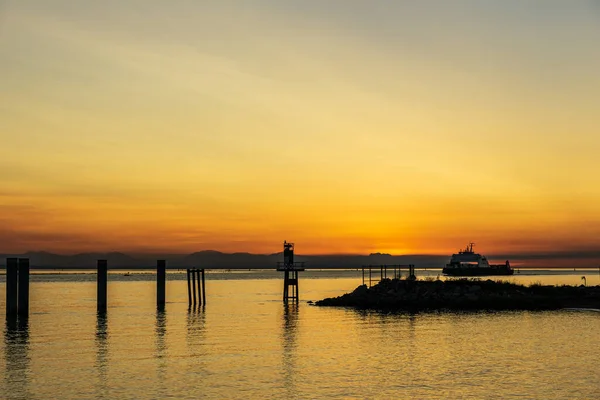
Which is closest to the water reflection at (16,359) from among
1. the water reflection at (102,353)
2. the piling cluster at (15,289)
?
the water reflection at (102,353)

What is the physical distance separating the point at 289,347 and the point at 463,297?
3602cm

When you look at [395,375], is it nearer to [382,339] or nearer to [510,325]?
[382,339]

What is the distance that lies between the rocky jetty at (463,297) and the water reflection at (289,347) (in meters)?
9.50

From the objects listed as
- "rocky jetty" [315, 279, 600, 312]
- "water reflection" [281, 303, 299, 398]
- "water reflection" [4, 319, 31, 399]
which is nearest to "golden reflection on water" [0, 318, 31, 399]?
"water reflection" [4, 319, 31, 399]

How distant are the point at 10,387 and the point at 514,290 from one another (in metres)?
59.5

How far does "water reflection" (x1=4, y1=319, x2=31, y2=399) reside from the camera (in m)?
27.9

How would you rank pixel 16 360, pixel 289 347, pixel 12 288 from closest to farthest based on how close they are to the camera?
1. pixel 16 360
2. pixel 289 347
3. pixel 12 288

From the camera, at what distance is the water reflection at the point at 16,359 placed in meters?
27.9

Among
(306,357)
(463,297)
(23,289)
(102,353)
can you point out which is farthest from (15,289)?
(463,297)

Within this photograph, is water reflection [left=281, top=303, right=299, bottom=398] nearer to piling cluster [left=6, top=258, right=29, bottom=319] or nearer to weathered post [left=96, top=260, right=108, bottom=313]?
weathered post [left=96, top=260, right=108, bottom=313]

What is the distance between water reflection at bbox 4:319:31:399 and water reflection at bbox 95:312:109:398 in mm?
2925

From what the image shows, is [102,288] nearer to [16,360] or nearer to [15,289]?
[15,289]

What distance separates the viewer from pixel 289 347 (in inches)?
1596

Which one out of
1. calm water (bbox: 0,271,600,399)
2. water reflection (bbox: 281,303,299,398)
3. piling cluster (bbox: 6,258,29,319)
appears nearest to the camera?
calm water (bbox: 0,271,600,399)
